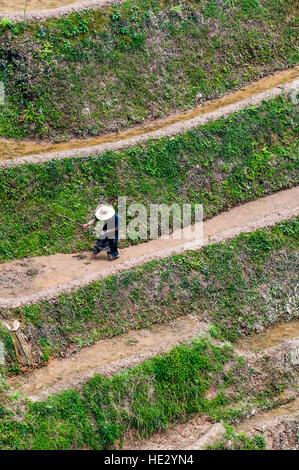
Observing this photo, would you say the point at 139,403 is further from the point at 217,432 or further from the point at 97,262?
the point at 97,262

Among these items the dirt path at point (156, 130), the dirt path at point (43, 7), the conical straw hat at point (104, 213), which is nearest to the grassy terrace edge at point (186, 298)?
the conical straw hat at point (104, 213)

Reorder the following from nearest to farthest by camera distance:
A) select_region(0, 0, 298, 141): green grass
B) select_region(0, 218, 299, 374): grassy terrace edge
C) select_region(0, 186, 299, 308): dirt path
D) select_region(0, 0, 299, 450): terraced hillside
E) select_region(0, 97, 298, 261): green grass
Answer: select_region(0, 0, 299, 450): terraced hillside < select_region(0, 218, 299, 374): grassy terrace edge < select_region(0, 186, 299, 308): dirt path < select_region(0, 97, 298, 261): green grass < select_region(0, 0, 298, 141): green grass

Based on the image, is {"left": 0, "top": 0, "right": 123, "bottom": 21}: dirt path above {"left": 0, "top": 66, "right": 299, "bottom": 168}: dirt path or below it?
above

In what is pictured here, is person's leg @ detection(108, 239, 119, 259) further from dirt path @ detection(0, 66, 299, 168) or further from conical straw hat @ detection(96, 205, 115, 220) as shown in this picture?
dirt path @ detection(0, 66, 299, 168)

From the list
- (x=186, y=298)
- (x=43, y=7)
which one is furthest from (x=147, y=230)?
(x=43, y=7)

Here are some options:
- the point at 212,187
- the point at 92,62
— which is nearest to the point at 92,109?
the point at 92,62

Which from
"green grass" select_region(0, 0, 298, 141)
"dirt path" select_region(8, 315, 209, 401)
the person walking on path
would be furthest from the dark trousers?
"green grass" select_region(0, 0, 298, 141)
